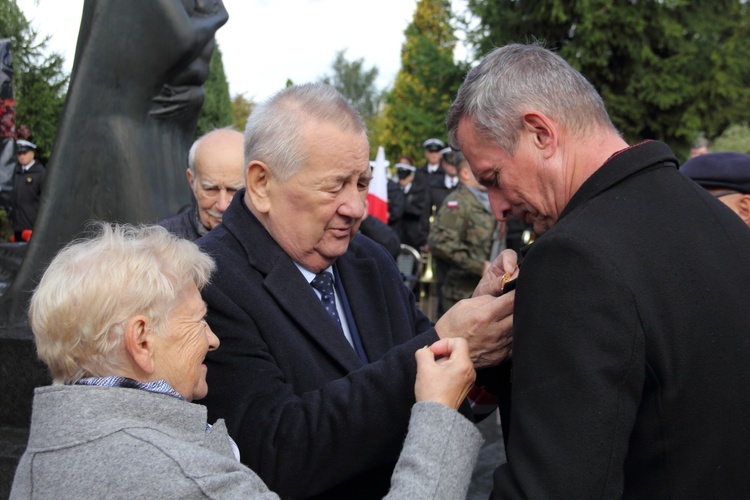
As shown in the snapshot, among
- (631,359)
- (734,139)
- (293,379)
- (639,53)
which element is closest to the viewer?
(631,359)

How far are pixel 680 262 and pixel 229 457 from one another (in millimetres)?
1004

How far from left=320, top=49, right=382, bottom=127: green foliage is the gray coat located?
62.3m

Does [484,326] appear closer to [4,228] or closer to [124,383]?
[124,383]

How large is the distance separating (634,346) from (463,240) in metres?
5.18

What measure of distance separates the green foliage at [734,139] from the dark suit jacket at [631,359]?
1145 inches

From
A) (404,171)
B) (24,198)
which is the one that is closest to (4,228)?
(24,198)

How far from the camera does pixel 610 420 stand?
1.37 meters

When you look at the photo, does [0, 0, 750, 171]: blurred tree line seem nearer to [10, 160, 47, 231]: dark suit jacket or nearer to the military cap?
the military cap

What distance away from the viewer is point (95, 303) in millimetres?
1565

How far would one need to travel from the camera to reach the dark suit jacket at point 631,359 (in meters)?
1.37

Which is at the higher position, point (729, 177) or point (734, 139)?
point (729, 177)

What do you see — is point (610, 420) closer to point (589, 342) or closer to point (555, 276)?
point (589, 342)

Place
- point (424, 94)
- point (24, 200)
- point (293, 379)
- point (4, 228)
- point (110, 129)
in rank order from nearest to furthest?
point (293, 379) → point (110, 129) → point (24, 200) → point (4, 228) → point (424, 94)

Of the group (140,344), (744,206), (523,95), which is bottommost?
(744,206)
